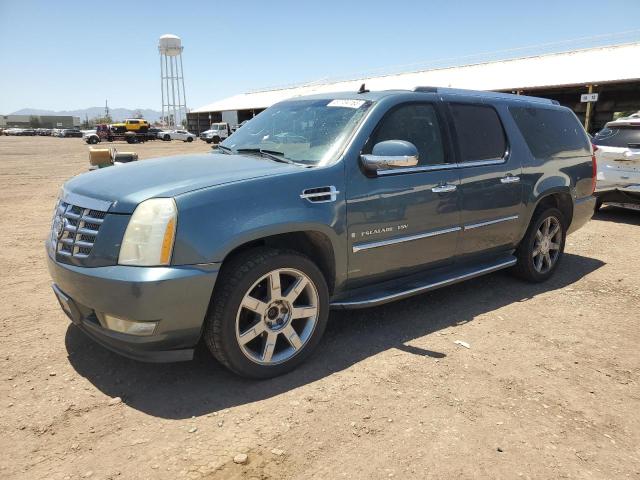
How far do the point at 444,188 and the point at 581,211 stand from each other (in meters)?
2.57

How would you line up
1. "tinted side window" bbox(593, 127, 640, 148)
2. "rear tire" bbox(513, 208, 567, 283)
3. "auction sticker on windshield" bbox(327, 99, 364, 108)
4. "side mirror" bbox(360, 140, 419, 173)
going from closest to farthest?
"side mirror" bbox(360, 140, 419, 173)
"auction sticker on windshield" bbox(327, 99, 364, 108)
"rear tire" bbox(513, 208, 567, 283)
"tinted side window" bbox(593, 127, 640, 148)

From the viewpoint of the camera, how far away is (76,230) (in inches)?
116

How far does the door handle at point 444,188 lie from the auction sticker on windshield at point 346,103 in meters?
0.87

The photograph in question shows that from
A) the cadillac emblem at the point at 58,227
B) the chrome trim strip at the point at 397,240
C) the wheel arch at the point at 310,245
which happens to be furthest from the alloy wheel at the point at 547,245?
the cadillac emblem at the point at 58,227

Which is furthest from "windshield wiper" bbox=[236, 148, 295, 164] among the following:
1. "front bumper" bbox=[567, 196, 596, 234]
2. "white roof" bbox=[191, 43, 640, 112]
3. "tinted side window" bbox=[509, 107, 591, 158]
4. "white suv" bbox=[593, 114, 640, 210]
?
"white roof" bbox=[191, 43, 640, 112]

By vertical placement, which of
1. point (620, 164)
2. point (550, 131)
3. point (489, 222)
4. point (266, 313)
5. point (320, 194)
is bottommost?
point (266, 313)

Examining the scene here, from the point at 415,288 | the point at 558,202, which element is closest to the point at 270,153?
the point at 415,288

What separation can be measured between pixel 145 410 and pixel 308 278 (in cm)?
125

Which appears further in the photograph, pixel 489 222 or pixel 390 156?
pixel 489 222

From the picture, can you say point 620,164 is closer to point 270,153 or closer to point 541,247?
point 541,247

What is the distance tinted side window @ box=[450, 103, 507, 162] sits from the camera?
423cm

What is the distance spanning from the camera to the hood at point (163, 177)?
284cm

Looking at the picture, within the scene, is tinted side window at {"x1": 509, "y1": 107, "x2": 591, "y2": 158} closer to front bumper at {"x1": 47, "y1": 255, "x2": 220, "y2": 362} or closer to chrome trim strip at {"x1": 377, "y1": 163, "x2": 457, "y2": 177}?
chrome trim strip at {"x1": 377, "y1": 163, "x2": 457, "y2": 177}

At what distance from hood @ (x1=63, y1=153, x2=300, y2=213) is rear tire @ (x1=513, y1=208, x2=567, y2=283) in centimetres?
291
